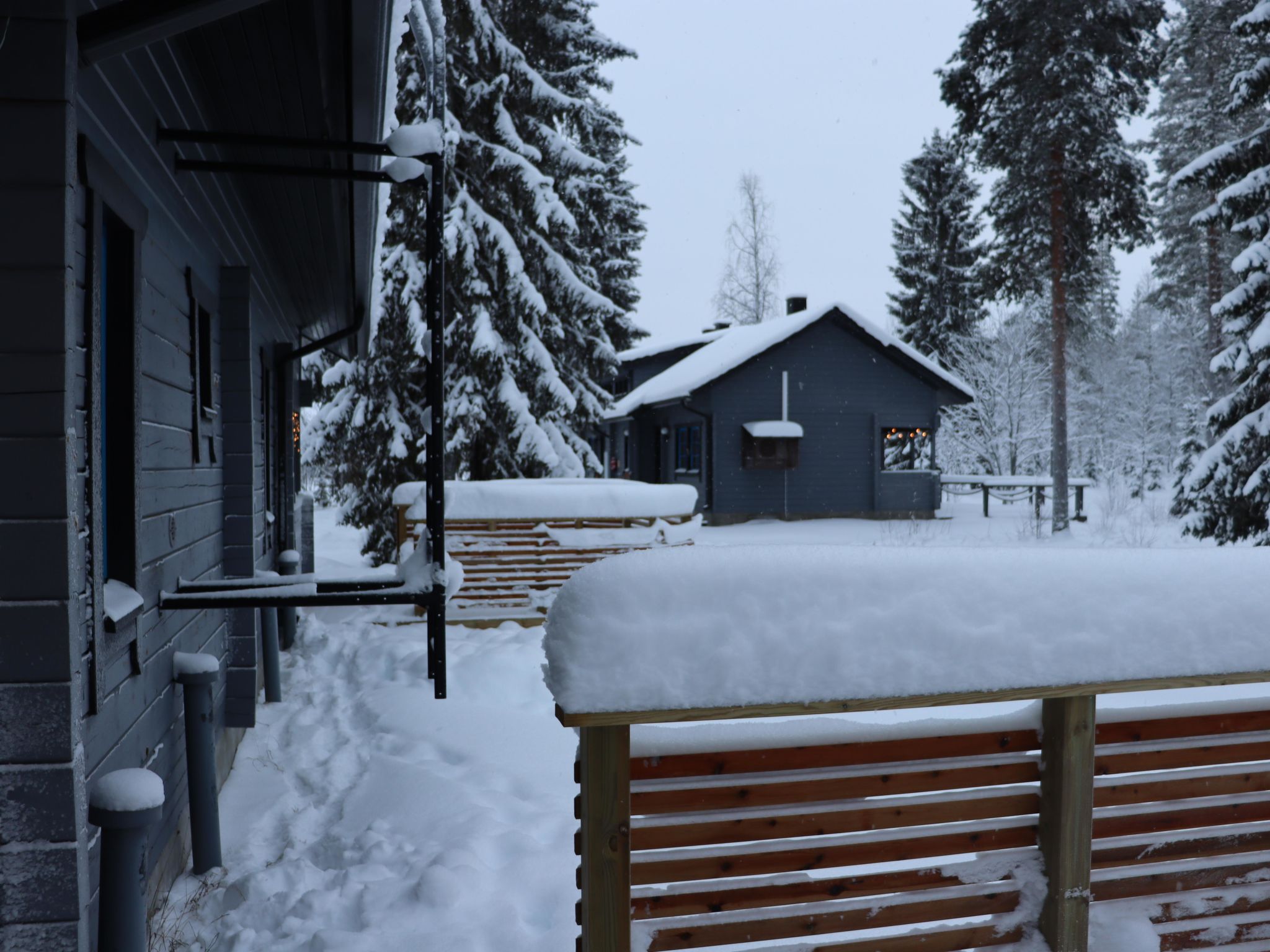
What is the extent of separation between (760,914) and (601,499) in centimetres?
787

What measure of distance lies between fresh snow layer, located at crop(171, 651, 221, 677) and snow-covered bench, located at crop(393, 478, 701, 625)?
5563 millimetres

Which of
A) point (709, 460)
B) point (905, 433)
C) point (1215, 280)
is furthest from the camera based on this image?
point (905, 433)

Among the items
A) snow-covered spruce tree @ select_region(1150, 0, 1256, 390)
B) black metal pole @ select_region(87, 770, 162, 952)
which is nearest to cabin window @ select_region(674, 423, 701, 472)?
snow-covered spruce tree @ select_region(1150, 0, 1256, 390)

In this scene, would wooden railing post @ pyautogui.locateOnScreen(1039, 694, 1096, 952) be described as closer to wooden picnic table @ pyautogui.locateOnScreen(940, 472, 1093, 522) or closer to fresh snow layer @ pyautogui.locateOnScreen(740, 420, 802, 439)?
wooden picnic table @ pyautogui.locateOnScreen(940, 472, 1093, 522)

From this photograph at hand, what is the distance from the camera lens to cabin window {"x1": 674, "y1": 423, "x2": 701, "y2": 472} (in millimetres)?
25031

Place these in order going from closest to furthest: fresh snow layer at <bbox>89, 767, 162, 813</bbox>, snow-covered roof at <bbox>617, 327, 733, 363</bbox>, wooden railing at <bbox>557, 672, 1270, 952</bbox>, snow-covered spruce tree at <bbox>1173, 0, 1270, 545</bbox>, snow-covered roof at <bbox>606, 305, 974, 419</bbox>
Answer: wooden railing at <bbox>557, 672, 1270, 952</bbox> < fresh snow layer at <bbox>89, 767, 162, 813</bbox> < snow-covered spruce tree at <bbox>1173, 0, 1270, 545</bbox> < snow-covered roof at <bbox>606, 305, 974, 419</bbox> < snow-covered roof at <bbox>617, 327, 733, 363</bbox>

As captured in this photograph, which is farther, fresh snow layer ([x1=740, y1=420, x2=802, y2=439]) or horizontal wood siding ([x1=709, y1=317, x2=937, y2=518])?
horizontal wood siding ([x1=709, y1=317, x2=937, y2=518])

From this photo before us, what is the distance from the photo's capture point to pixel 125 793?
2.51 meters

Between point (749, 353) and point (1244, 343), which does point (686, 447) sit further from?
point (1244, 343)

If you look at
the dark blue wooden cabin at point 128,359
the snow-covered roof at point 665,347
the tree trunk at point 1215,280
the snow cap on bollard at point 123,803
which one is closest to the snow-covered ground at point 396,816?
the dark blue wooden cabin at point 128,359

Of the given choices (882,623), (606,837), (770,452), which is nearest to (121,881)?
(606,837)

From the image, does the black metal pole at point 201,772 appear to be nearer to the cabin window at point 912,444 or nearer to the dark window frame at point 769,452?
the dark window frame at point 769,452

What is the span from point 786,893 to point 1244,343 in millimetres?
14759

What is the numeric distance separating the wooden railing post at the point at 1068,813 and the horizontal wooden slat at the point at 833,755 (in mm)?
81
